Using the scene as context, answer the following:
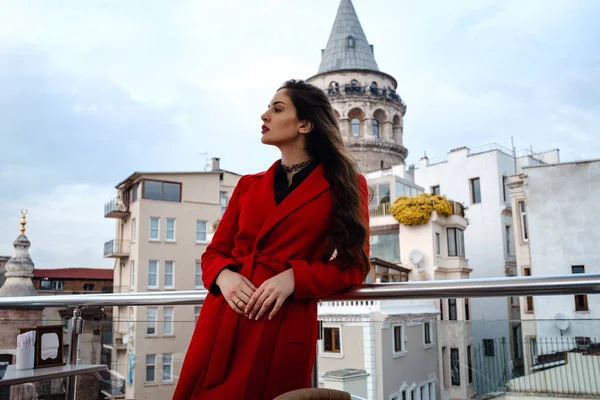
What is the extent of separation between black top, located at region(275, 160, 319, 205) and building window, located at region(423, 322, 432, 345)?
107 centimetres

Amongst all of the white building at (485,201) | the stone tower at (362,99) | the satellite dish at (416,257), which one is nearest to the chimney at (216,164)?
the stone tower at (362,99)

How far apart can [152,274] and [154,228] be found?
8.13ft

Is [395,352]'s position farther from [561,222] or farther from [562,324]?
[561,222]

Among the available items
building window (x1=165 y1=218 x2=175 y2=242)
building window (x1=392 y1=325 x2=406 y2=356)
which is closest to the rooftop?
building window (x1=165 y1=218 x2=175 y2=242)

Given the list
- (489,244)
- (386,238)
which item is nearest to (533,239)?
(386,238)

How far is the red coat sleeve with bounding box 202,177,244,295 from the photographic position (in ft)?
6.62

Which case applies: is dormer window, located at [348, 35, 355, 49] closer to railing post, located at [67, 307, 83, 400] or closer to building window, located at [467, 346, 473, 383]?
railing post, located at [67, 307, 83, 400]

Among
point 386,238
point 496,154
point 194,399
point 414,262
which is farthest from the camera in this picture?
point 496,154

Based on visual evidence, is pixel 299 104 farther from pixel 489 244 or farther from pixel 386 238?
pixel 489 244

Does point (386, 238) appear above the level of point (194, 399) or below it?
above

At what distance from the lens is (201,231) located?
3130 centimetres

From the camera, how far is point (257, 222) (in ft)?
6.77

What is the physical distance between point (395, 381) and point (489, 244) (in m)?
29.1

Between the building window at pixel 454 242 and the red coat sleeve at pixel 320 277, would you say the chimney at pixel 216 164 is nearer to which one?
the building window at pixel 454 242
